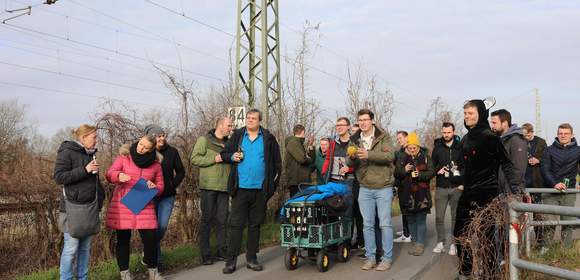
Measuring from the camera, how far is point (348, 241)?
26.2 ft

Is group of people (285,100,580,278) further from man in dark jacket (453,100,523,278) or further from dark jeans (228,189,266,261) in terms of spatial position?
dark jeans (228,189,266,261)

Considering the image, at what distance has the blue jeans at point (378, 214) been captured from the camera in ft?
23.3

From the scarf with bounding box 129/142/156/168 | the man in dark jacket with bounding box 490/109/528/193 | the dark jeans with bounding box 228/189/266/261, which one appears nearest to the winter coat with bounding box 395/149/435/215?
the man in dark jacket with bounding box 490/109/528/193

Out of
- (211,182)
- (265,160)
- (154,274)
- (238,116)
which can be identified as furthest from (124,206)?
(238,116)

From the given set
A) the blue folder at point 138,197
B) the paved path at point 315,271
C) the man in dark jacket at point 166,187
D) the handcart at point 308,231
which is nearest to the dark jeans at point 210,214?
the paved path at point 315,271

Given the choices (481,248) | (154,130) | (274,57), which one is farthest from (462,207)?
(274,57)

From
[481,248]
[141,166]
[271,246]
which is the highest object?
[141,166]

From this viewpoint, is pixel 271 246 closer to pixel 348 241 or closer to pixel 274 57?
pixel 348 241

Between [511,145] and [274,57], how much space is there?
958cm

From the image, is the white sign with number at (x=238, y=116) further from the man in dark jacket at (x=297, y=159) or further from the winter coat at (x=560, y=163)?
the winter coat at (x=560, y=163)

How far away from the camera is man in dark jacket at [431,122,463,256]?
824cm

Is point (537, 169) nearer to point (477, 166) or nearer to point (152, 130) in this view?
point (477, 166)

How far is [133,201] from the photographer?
20.2 feet

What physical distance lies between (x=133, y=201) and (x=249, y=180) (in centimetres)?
160
